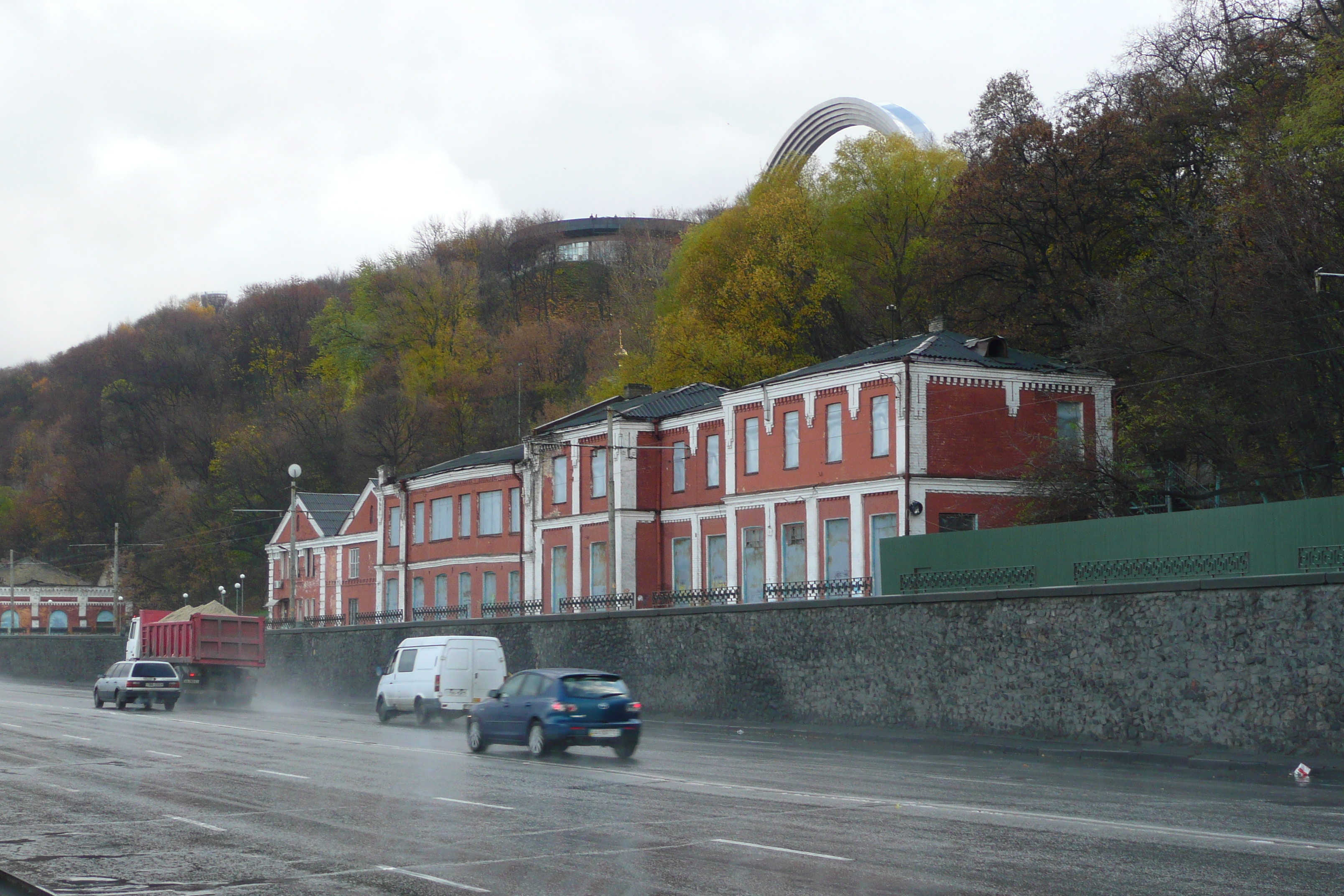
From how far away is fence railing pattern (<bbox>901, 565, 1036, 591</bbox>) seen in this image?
29.2m

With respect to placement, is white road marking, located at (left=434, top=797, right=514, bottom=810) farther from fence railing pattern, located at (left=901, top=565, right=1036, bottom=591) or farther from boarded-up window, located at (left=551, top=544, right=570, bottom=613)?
boarded-up window, located at (left=551, top=544, right=570, bottom=613)

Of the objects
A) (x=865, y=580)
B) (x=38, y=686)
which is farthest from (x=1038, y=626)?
(x=38, y=686)

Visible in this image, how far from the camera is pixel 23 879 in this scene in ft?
36.9

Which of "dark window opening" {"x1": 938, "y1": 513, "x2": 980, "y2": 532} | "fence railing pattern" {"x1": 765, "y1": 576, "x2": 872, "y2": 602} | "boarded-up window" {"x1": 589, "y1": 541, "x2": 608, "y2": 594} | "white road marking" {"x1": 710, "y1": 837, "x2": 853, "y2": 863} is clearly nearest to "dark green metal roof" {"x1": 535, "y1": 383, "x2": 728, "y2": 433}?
"boarded-up window" {"x1": 589, "y1": 541, "x2": 608, "y2": 594}

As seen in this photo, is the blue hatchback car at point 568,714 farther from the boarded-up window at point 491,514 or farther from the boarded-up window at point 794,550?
the boarded-up window at point 491,514

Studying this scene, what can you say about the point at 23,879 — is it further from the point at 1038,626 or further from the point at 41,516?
the point at 41,516

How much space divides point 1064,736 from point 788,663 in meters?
8.81

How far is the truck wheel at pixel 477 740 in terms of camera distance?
2533cm

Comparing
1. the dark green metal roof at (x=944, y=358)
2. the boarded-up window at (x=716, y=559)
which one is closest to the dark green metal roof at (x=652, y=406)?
the boarded-up window at (x=716, y=559)

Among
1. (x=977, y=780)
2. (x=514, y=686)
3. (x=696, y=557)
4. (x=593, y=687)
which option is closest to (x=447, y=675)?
(x=514, y=686)

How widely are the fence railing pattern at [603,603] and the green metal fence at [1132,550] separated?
11.6m

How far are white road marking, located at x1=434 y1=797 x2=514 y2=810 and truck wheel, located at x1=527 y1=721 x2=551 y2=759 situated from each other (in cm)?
630

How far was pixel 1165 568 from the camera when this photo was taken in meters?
26.2

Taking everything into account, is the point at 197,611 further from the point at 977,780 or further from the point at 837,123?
the point at 837,123
